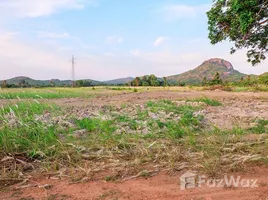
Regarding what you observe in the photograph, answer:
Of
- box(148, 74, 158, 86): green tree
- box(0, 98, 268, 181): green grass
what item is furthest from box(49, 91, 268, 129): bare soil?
box(148, 74, 158, 86): green tree

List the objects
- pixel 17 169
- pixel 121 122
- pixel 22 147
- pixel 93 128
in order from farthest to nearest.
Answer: pixel 121 122, pixel 93 128, pixel 22 147, pixel 17 169

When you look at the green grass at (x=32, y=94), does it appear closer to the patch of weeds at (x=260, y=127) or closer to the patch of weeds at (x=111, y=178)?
the patch of weeds at (x=111, y=178)

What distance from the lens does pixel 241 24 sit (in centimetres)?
919

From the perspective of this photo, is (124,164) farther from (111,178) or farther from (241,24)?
(241,24)

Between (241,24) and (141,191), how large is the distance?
29.3 ft

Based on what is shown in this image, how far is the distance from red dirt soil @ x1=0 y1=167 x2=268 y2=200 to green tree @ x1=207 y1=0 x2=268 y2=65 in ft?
27.6

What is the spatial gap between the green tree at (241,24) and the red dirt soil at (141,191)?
8416 millimetres

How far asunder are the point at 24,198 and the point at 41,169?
2.11ft

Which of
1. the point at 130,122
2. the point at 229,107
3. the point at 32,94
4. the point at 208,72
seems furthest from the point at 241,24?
the point at 208,72

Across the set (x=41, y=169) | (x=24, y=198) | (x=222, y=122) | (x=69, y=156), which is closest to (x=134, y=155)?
(x=69, y=156)

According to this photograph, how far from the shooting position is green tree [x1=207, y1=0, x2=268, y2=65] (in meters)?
9.18

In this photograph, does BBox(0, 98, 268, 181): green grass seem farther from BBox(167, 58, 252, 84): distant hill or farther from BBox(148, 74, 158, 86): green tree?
BBox(167, 58, 252, 84): distant hill

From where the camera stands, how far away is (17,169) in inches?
110

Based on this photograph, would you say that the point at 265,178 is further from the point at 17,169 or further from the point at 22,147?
the point at 22,147
